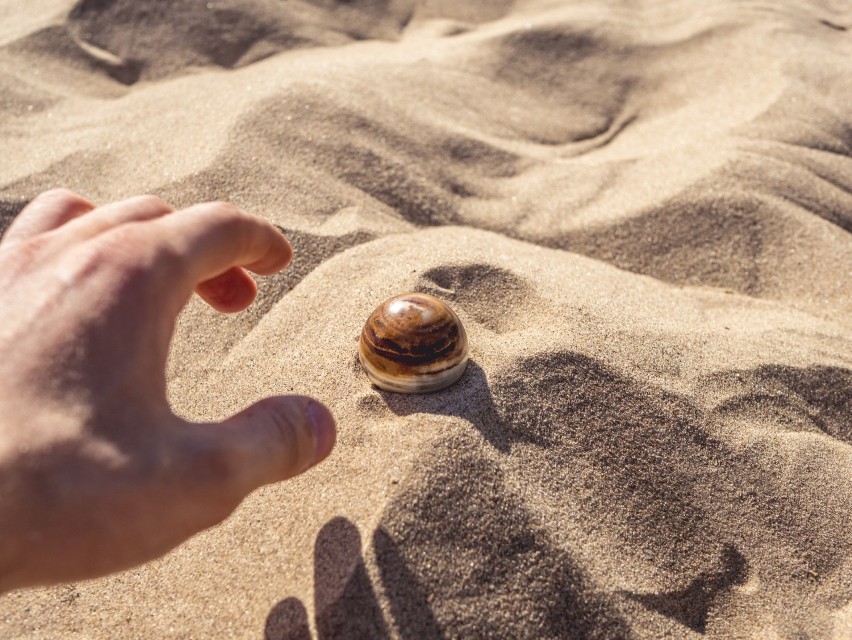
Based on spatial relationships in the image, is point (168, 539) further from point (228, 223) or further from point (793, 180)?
point (793, 180)

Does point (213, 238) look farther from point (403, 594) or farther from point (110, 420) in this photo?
point (403, 594)

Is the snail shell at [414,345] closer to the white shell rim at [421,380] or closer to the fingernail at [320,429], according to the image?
the white shell rim at [421,380]

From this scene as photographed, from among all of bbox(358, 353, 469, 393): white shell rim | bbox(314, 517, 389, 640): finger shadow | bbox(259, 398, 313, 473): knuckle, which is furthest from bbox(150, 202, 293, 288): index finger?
bbox(314, 517, 389, 640): finger shadow

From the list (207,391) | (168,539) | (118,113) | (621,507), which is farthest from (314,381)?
(118,113)

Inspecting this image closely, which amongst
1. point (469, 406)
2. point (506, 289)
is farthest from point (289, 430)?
point (506, 289)

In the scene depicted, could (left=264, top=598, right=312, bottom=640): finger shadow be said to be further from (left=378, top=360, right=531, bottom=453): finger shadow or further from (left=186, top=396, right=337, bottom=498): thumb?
(left=378, top=360, right=531, bottom=453): finger shadow

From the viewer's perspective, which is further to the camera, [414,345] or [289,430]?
[414,345]
